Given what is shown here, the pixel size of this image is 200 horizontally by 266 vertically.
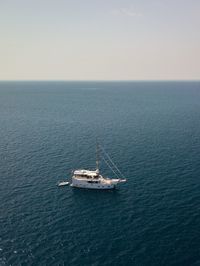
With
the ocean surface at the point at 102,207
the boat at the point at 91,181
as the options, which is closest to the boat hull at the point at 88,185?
the boat at the point at 91,181

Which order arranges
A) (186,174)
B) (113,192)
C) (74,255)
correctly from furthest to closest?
(186,174) < (113,192) < (74,255)

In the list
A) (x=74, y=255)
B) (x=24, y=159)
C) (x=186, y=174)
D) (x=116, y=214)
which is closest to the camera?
(x=74, y=255)

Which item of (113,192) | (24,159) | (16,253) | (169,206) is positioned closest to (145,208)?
(169,206)

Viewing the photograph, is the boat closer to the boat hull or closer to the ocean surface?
the boat hull

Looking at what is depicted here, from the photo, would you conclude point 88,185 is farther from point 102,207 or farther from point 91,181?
point 102,207

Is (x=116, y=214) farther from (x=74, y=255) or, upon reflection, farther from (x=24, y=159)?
(x=24, y=159)

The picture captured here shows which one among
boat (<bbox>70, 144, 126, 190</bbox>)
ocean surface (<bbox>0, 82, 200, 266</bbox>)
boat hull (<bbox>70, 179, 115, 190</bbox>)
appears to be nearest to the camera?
ocean surface (<bbox>0, 82, 200, 266</bbox>)

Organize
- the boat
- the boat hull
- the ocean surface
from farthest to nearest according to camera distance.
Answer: the boat hull < the boat < the ocean surface

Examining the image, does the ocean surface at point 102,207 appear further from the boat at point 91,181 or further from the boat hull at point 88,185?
the boat at point 91,181

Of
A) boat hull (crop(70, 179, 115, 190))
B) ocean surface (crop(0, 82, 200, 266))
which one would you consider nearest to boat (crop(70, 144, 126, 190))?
boat hull (crop(70, 179, 115, 190))

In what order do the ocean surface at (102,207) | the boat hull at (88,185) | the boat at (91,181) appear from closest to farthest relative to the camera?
1. the ocean surface at (102,207)
2. the boat at (91,181)
3. the boat hull at (88,185)

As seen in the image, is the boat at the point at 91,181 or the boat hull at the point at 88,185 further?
the boat hull at the point at 88,185
